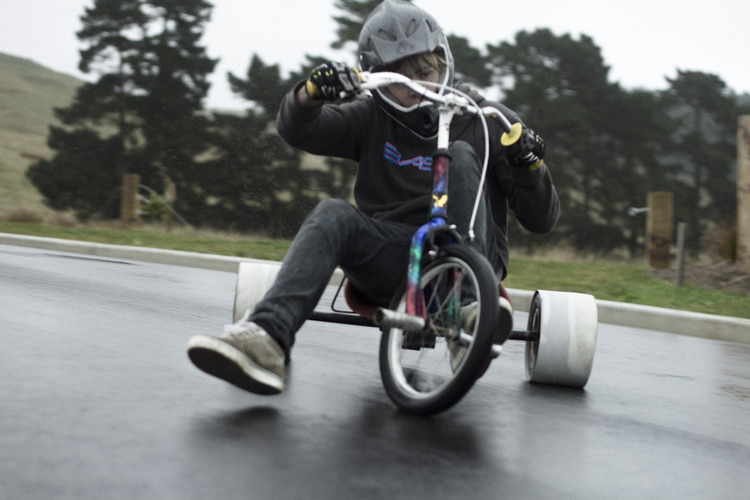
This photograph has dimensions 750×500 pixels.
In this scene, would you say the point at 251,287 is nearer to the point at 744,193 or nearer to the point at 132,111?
the point at 744,193

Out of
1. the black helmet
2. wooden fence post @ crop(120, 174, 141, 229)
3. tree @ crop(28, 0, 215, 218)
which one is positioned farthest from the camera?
tree @ crop(28, 0, 215, 218)

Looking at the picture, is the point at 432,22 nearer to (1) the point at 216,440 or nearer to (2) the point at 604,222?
(1) the point at 216,440

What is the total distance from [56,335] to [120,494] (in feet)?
7.99

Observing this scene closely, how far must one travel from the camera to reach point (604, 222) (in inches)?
971

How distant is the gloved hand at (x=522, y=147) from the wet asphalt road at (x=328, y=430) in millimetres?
868

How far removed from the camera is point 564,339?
388 cm

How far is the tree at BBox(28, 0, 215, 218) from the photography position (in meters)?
30.0

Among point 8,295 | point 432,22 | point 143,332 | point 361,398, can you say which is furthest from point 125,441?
point 8,295

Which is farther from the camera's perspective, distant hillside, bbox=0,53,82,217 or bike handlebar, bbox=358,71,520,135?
distant hillside, bbox=0,53,82,217

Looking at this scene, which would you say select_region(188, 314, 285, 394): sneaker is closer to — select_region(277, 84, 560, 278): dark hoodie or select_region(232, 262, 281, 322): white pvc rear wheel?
select_region(277, 84, 560, 278): dark hoodie

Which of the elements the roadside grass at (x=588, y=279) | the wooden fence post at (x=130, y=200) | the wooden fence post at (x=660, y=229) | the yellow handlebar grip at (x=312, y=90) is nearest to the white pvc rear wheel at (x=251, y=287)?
the yellow handlebar grip at (x=312, y=90)

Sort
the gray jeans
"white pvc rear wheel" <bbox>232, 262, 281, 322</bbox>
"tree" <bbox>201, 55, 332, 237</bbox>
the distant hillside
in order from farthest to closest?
the distant hillside, "tree" <bbox>201, 55, 332, 237</bbox>, "white pvc rear wheel" <bbox>232, 262, 281, 322</bbox>, the gray jeans

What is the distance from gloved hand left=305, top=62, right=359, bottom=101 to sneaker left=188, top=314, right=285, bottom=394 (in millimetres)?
774

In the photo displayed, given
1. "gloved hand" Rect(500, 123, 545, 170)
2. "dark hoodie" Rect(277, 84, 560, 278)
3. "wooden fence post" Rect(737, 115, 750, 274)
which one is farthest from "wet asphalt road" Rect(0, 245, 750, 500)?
"wooden fence post" Rect(737, 115, 750, 274)
